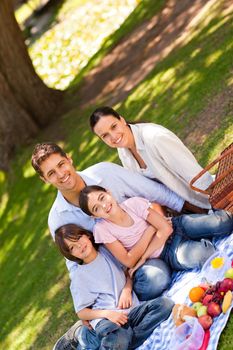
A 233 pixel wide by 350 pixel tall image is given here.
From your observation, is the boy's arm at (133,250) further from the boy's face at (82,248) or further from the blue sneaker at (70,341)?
the blue sneaker at (70,341)

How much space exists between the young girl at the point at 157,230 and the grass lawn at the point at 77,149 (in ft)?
4.65

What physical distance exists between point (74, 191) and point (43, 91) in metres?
5.78

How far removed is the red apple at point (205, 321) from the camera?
3994 millimetres

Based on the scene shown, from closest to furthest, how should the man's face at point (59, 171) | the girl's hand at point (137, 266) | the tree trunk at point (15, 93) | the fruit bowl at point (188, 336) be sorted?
the fruit bowl at point (188, 336), the man's face at point (59, 171), the girl's hand at point (137, 266), the tree trunk at point (15, 93)

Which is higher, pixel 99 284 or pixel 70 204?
pixel 70 204

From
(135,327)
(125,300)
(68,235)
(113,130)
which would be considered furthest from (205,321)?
(113,130)

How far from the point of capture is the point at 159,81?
848 centimetres

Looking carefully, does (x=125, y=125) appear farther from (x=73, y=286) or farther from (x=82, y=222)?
(x=73, y=286)

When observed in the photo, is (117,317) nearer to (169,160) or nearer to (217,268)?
(217,268)

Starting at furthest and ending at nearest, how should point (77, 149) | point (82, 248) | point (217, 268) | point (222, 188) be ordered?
point (77, 149), point (82, 248), point (222, 188), point (217, 268)

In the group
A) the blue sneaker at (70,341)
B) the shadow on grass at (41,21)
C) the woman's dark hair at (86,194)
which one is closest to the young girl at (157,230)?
the woman's dark hair at (86,194)

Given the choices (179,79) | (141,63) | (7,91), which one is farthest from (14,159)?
(179,79)

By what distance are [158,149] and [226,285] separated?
1120 mm

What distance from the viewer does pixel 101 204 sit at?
14.5ft
